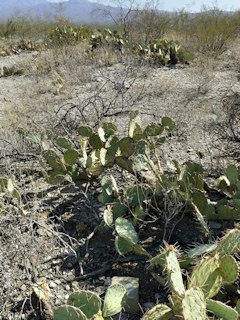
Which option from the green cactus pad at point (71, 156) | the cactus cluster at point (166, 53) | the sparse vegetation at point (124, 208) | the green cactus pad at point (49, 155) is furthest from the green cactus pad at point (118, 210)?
the cactus cluster at point (166, 53)

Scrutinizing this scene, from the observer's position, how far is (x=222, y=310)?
5.02 feet

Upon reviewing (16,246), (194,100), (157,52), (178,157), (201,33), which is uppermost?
(201,33)

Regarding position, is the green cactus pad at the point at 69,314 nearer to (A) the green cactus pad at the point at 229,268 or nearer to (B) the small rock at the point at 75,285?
(B) the small rock at the point at 75,285

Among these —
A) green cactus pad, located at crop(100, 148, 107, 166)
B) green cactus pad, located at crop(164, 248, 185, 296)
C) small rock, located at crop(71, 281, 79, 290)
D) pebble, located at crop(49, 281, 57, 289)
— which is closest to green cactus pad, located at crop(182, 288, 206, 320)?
green cactus pad, located at crop(164, 248, 185, 296)

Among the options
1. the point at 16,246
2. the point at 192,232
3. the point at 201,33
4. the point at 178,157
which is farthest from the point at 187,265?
the point at 201,33

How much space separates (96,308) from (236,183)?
1.69 m

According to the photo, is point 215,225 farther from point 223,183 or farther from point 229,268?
point 229,268

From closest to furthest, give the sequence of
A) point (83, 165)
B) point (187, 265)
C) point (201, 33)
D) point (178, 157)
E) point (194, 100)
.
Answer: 1. point (187, 265)
2. point (83, 165)
3. point (178, 157)
4. point (194, 100)
5. point (201, 33)

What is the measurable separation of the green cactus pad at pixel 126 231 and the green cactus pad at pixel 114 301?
0.45m

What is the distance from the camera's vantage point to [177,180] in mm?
2465

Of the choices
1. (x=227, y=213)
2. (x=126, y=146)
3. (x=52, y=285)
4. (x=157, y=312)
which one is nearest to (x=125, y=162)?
(x=126, y=146)

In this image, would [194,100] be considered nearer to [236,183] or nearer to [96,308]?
[236,183]

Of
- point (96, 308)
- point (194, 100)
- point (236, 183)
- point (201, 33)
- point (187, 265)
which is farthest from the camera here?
point (201, 33)

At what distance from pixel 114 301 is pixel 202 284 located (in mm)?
487
